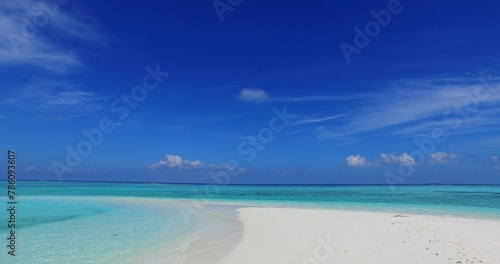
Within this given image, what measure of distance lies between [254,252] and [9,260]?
7499mm

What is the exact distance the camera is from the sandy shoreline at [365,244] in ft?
32.5

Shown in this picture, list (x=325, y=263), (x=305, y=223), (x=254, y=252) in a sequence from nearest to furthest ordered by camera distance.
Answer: (x=325, y=263) < (x=254, y=252) < (x=305, y=223)

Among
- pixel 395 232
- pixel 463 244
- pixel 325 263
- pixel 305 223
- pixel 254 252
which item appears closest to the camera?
pixel 325 263

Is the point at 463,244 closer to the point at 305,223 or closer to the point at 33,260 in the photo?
the point at 305,223

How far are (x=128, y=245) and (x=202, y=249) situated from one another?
116 inches

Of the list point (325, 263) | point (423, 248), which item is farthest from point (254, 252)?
point (423, 248)

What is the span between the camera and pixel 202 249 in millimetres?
11586

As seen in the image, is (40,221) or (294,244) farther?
(40,221)

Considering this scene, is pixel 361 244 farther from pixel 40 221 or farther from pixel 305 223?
pixel 40 221

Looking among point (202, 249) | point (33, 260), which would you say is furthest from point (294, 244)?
point (33, 260)

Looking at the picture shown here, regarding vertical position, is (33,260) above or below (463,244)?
above

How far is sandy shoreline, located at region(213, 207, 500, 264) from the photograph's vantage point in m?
9.90

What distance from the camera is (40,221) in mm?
18734

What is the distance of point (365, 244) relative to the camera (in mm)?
11789
